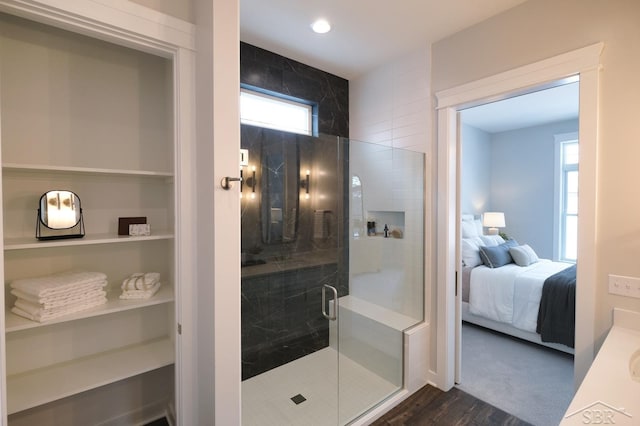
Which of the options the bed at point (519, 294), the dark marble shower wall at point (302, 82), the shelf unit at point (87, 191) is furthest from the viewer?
the bed at point (519, 294)

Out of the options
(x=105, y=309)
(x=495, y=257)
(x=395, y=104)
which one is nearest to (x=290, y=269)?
(x=105, y=309)

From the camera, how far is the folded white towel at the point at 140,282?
1.63 metres

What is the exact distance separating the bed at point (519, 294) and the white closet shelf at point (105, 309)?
353cm

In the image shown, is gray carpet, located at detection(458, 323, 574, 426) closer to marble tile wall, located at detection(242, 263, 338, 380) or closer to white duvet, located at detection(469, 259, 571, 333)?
white duvet, located at detection(469, 259, 571, 333)

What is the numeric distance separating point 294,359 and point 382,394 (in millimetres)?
837

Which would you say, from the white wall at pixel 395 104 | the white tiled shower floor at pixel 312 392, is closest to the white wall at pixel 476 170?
the white wall at pixel 395 104

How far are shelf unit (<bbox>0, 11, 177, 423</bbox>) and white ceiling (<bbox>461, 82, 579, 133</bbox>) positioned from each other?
392cm

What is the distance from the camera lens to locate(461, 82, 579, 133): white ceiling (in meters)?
3.95

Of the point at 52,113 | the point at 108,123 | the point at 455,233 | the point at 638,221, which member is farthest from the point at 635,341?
the point at 52,113

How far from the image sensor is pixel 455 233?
250 centimetres

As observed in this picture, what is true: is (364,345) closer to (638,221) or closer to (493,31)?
(638,221)

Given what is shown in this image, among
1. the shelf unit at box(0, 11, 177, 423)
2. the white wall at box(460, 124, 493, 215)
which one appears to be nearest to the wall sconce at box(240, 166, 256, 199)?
the shelf unit at box(0, 11, 177, 423)

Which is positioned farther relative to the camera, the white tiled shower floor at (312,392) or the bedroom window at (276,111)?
the bedroom window at (276,111)

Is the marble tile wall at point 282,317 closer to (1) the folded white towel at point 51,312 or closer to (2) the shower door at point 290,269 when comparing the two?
(2) the shower door at point 290,269
